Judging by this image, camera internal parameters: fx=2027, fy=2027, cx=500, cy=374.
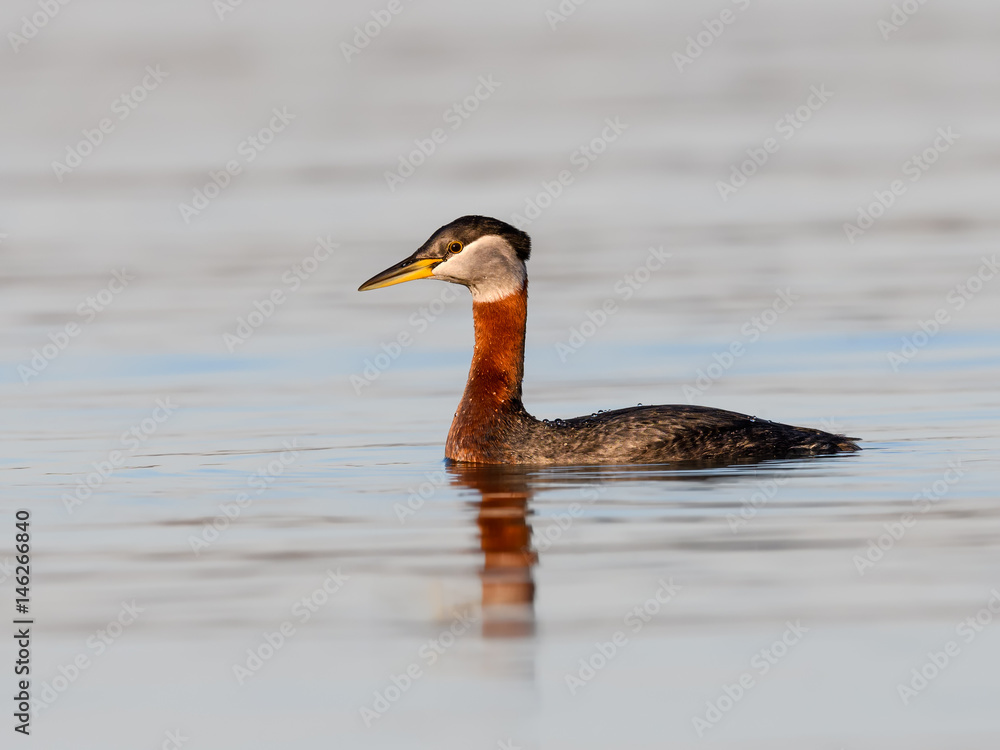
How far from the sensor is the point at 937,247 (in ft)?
87.5

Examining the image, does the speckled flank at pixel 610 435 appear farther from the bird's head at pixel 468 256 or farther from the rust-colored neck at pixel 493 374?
the bird's head at pixel 468 256

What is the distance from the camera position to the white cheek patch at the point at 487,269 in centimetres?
1639

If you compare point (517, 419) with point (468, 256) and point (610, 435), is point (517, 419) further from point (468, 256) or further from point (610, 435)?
point (468, 256)

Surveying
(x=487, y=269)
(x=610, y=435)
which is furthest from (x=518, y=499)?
(x=487, y=269)

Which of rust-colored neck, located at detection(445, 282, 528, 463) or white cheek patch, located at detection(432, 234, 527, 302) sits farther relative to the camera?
white cheek patch, located at detection(432, 234, 527, 302)

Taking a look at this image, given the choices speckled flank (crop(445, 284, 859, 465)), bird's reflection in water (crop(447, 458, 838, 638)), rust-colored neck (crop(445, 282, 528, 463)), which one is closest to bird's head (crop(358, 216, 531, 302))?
rust-colored neck (crop(445, 282, 528, 463))

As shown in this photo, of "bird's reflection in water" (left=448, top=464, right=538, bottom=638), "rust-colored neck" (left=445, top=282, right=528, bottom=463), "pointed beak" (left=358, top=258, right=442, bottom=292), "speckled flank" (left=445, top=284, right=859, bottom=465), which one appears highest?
"pointed beak" (left=358, top=258, right=442, bottom=292)

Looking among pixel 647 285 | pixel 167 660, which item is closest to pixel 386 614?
pixel 167 660

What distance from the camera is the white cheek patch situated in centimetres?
1639

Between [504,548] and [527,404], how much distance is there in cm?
666

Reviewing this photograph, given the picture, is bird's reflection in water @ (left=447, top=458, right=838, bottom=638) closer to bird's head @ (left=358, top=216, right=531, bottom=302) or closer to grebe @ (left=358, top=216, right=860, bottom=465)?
grebe @ (left=358, top=216, right=860, bottom=465)

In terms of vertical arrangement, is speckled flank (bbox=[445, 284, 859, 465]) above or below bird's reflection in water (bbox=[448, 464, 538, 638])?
above

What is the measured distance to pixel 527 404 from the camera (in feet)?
62.2

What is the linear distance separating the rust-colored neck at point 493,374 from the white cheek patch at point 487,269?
0.26ft
